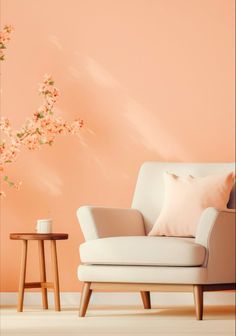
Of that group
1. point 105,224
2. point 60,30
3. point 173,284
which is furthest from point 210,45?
point 173,284

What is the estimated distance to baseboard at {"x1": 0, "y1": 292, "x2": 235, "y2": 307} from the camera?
548 cm

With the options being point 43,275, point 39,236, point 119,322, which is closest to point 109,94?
point 39,236

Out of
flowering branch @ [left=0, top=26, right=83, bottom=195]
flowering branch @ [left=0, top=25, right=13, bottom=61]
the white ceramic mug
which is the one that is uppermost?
flowering branch @ [left=0, top=25, right=13, bottom=61]

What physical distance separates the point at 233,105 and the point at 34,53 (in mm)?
1380

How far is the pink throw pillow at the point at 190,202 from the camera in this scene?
4863mm

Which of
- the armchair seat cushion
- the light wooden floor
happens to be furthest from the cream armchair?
the light wooden floor

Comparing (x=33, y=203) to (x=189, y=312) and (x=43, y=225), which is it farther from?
(x=189, y=312)

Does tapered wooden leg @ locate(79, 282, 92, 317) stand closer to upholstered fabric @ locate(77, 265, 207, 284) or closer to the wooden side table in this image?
upholstered fabric @ locate(77, 265, 207, 284)

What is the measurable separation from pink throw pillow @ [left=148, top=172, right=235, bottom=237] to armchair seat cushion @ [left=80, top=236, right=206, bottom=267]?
348 millimetres

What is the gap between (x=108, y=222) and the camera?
4859mm

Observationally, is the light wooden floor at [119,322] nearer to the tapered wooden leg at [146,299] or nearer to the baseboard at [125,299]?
the tapered wooden leg at [146,299]

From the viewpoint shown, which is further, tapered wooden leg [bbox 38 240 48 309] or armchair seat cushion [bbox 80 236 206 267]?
tapered wooden leg [bbox 38 240 48 309]

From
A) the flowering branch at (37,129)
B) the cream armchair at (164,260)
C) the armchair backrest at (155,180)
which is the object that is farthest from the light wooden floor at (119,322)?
the flowering branch at (37,129)

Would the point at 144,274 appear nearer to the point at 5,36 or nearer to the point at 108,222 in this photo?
the point at 108,222
